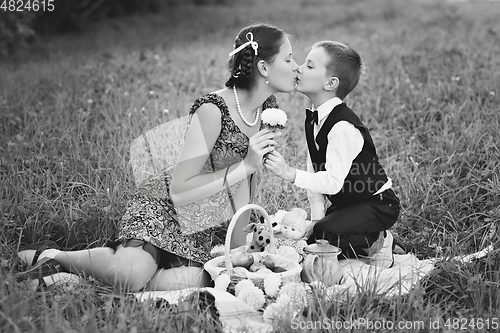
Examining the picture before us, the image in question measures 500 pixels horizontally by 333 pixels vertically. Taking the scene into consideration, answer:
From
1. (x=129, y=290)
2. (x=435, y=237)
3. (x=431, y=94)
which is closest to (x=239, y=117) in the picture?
(x=129, y=290)

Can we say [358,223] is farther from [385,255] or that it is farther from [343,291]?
[343,291]

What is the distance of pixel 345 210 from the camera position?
3186mm

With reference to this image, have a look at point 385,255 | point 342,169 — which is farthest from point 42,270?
point 385,255

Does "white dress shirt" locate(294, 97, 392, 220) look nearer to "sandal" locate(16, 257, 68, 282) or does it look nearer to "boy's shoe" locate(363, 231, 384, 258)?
"boy's shoe" locate(363, 231, 384, 258)

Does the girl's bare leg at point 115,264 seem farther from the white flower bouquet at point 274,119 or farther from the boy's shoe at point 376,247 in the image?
the boy's shoe at point 376,247

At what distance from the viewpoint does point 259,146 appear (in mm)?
3020

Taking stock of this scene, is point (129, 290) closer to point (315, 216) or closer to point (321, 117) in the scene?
point (315, 216)

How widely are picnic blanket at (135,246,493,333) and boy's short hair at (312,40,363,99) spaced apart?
3.25 feet

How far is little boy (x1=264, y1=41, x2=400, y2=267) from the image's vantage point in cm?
310

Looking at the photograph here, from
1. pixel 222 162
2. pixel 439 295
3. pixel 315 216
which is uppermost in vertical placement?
pixel 222 162

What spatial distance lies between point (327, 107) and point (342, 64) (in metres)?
0.25

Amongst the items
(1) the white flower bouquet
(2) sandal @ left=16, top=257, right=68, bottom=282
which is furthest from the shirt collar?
(2) sandal @ left=16, top=257, right=68, bottom=282

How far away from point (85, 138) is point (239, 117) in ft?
5.84

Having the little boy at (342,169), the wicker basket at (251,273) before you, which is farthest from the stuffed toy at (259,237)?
the little boy at (342,169)
